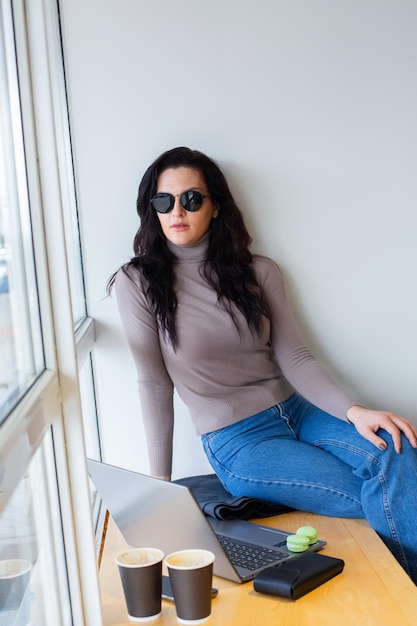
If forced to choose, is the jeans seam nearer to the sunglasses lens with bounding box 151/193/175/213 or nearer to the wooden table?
the wooden table

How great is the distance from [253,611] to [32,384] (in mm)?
633

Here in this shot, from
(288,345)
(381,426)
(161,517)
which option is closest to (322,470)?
(381,426)

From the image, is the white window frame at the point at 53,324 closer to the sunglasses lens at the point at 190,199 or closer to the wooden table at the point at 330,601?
the wooden table at the point at 330,601

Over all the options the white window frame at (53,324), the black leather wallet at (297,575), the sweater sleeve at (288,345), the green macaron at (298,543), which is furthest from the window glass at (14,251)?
the sweater sleeve at (288,345)

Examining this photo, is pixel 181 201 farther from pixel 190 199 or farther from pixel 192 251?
pixel 192 251

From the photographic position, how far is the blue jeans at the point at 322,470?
2006 millimetres

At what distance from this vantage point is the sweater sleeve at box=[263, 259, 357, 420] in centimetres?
239

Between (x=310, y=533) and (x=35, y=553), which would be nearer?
(x=35, y=553)

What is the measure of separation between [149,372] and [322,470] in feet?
1.86

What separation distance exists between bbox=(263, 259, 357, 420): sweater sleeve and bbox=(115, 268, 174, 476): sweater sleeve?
1.19 ft

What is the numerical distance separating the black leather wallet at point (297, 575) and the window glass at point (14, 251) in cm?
64

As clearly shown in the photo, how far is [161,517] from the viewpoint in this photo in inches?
62.2

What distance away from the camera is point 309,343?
8.39 ft

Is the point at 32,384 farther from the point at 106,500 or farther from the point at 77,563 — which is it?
the point at 106,500
